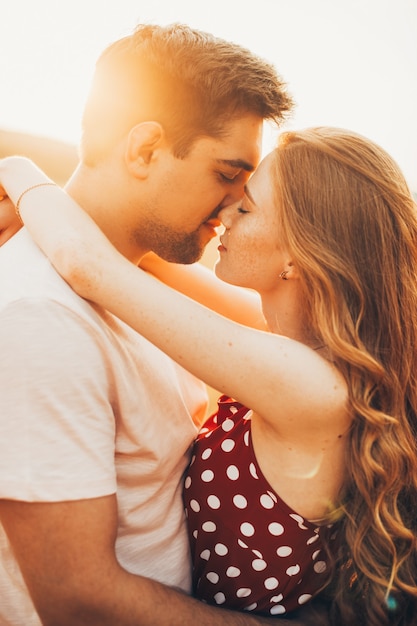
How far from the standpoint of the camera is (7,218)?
2.06 metres

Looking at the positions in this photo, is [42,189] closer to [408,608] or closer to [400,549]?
[400,549]

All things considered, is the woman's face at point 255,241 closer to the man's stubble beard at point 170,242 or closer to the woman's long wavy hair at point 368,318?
the woman's long wavy hair at point 368,318

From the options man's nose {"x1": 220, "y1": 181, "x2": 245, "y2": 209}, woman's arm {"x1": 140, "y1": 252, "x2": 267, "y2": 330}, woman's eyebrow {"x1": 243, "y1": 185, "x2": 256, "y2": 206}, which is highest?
woman's eyebrow {"x1": 243, "y1": 185, "x2": 256, "y2": 206}

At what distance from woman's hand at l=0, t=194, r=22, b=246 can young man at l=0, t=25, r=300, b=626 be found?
221mm

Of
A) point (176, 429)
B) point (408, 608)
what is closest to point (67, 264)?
point (176, 429)

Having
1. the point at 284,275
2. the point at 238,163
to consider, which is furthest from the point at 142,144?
the point at 284,275

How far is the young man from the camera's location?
4.54 ft

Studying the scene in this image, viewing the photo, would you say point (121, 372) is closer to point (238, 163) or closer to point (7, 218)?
point (7, 218)

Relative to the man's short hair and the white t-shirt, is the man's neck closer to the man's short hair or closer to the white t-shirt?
the man's short hair

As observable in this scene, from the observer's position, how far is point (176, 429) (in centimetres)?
185

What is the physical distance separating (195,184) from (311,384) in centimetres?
94

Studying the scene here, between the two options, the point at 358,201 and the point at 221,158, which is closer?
the point at 358,201

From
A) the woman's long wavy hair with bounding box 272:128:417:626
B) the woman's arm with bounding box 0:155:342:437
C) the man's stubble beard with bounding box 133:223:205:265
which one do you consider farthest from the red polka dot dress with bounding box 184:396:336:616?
the man's stubble beard with bounding box 133:223:205:265

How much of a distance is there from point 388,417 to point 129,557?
88 cm
